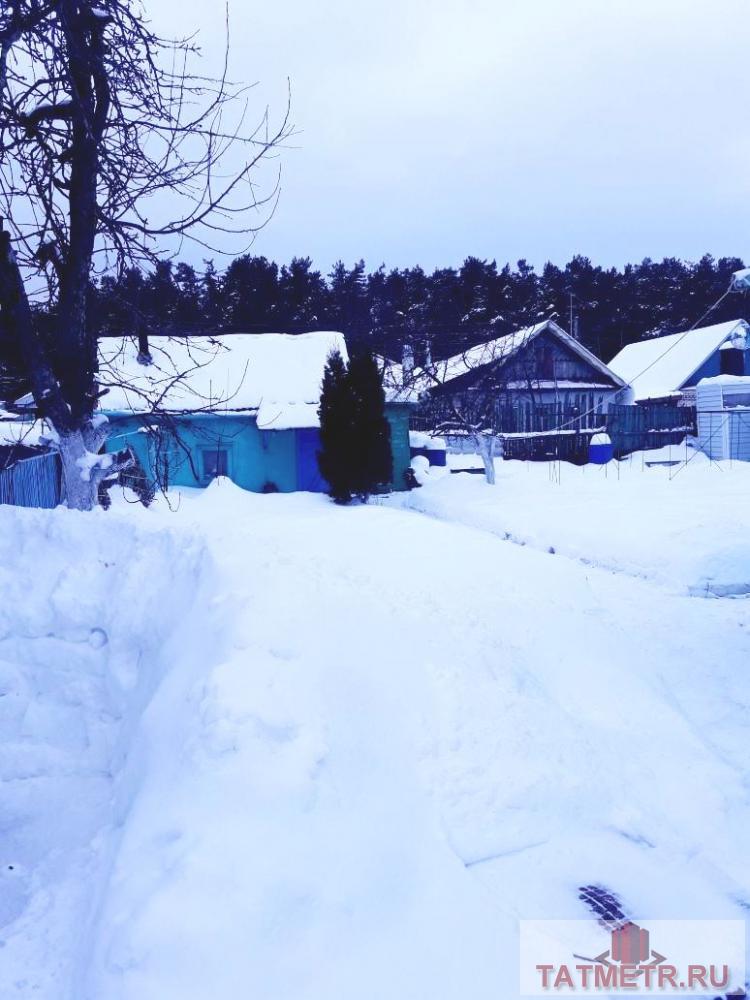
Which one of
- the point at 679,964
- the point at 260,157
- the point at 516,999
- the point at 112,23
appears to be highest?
the point at 112,23

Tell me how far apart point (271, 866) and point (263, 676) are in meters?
1.10

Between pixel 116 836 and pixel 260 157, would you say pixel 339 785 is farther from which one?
pixel 260 157

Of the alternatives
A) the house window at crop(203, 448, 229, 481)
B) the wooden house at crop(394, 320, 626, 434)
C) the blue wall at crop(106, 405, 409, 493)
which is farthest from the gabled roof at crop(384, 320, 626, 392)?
the house window at crop(203, 448, 229, 481)

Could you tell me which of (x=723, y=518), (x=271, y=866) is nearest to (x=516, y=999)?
(x=271, y=866)

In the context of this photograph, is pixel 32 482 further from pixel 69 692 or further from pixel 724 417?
pixel 724 417

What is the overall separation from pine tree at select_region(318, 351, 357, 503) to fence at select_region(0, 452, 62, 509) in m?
6.46

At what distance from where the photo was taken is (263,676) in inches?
154

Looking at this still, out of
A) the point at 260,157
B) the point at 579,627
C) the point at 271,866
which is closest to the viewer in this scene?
the point at 271,866

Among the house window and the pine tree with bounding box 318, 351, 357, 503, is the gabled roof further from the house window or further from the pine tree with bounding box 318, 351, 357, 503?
the house window

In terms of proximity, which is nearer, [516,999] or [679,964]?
[516,999]

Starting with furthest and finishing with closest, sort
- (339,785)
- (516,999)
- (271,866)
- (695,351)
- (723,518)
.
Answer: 1. (695,351)
2. (723,518)
3. (339,785)
4. (271,866)
5. (516,999)

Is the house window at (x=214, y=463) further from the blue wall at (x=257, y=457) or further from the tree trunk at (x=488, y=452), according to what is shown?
the tree trunk at (x=488, y=452)

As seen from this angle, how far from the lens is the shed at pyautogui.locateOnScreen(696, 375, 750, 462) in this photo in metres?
Answer: 23.9

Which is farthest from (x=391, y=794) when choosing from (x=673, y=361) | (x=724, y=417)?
(x=673, y=361)
